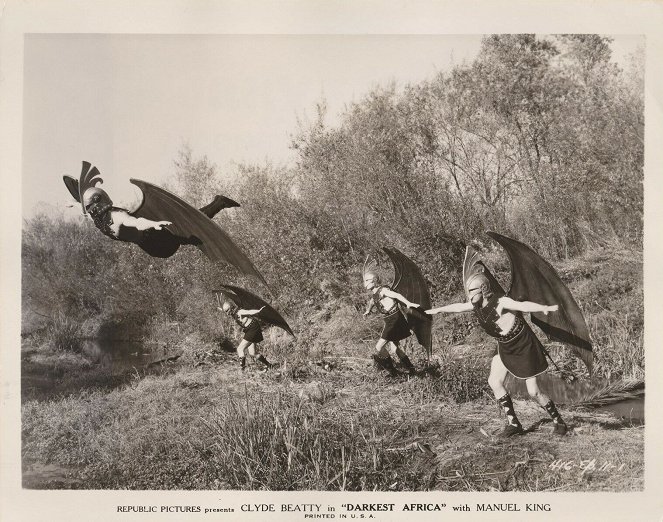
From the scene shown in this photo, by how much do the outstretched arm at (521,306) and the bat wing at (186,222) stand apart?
6.88 ft

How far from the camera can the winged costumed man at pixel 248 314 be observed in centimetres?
478

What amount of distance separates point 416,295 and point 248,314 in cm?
140

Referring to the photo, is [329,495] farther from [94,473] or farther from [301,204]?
[301,204]

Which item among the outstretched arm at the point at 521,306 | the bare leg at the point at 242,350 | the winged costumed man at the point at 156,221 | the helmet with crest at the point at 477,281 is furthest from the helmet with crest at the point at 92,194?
the outstretched arm at the point at 521,306

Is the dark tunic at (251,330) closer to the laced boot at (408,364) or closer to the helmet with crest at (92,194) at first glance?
the laced boot at (408,364)

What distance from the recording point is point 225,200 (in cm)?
475

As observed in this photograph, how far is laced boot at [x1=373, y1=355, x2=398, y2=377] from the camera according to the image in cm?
471

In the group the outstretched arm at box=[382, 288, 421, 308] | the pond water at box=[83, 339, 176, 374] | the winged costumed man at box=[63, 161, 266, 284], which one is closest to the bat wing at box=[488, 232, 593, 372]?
the outstretched arm at box=[382, 288, 421, 308]

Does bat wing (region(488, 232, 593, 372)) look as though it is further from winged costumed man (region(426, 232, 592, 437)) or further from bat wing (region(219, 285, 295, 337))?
bat wing (region(219, 285, 295, 337))

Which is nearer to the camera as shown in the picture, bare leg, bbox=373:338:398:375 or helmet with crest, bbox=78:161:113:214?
helmet with crest, bbox=78:161:113:214

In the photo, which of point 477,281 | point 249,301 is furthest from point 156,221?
point 477,281

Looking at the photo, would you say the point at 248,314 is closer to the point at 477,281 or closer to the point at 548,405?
the point at 477,281

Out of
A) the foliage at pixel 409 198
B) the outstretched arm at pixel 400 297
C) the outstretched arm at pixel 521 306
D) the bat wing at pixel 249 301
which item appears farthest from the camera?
the bat wing at pixel 249 301

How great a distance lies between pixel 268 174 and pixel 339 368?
1731 millimetres
